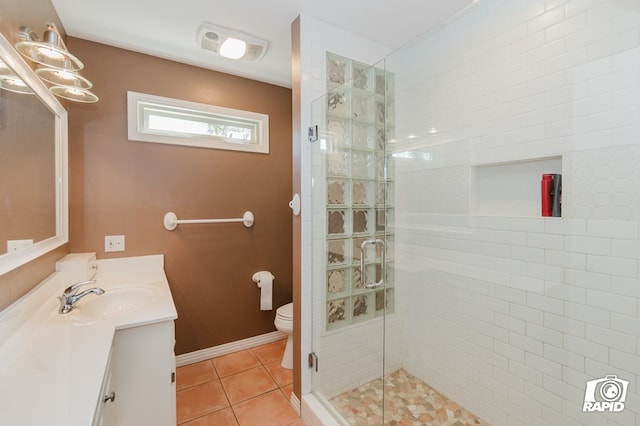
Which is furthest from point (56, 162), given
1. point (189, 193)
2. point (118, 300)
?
point (118, 300)

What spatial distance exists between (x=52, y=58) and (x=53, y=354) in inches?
48.0

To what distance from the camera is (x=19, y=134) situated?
1.22m

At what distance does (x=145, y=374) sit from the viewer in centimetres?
125

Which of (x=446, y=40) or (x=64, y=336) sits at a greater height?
(x=446, y=40)

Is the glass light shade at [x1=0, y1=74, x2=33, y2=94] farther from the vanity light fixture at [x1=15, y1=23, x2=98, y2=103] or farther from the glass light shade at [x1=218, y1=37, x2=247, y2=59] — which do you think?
the glass light shade at [x1=218, y1=37, x2=247, y2=59]

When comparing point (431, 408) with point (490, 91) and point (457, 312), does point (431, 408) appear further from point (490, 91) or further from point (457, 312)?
point (490, 91)

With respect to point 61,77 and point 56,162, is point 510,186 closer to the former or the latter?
point 61,77

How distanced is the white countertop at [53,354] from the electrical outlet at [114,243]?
1.34 feet

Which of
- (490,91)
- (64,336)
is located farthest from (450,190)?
(64,336)

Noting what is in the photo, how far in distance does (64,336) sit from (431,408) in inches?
77.5

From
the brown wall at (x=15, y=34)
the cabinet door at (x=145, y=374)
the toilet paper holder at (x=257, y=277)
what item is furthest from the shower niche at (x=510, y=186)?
the brown wall at (x=15, y=34)

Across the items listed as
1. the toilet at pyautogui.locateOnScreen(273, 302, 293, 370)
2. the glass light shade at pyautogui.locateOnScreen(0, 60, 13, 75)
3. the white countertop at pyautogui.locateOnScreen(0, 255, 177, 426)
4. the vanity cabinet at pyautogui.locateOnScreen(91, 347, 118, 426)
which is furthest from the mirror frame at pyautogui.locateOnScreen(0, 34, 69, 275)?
the toilet at pyautogui.locateOnScreen(273, 302, 293, 370)

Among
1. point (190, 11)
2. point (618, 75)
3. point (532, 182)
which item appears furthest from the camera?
point (190, 11)

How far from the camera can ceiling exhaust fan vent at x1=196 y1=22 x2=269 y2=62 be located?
6.04 ft
